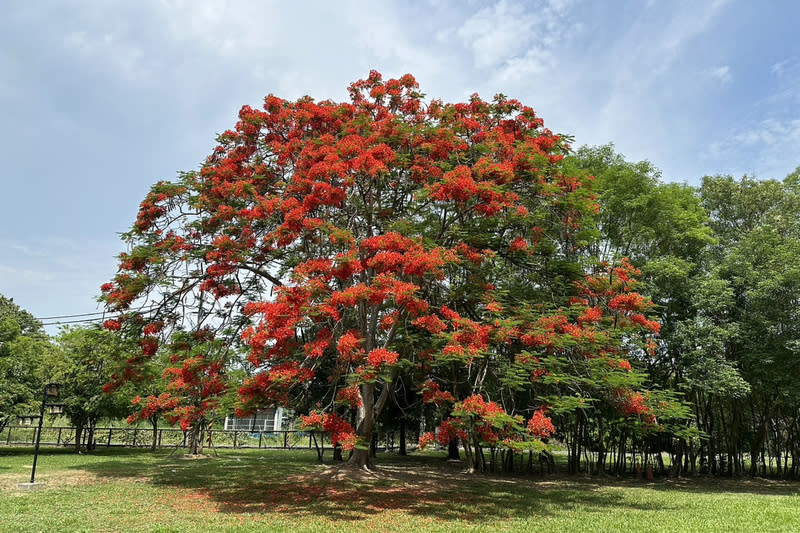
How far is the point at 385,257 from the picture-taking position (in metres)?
9.59

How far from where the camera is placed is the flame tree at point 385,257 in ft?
31.2

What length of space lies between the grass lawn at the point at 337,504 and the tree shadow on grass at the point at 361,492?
28 millimetres

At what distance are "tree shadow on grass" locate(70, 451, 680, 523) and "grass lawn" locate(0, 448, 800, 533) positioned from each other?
0.03 metres

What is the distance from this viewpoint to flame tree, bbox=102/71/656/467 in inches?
374

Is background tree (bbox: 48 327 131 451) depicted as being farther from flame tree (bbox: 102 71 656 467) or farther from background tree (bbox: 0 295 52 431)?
flame tree (bbox: 102 71 656 467)

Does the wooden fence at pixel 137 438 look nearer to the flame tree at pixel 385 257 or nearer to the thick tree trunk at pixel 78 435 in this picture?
the thick tree trunk at pixel 78 435

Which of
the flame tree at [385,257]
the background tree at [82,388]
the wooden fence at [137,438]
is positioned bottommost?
the wooden fence at [137,438]

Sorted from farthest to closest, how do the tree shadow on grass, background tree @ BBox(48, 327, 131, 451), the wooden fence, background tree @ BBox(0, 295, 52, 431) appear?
1. the wooden fence
2. background tree @ BBox(48, 327, 131, 451)
3. background tree @ BBox(0, 295, 52, 431)
4. the tree shadow on grass

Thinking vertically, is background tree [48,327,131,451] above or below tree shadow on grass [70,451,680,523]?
above

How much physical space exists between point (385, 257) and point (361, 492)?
5948mm

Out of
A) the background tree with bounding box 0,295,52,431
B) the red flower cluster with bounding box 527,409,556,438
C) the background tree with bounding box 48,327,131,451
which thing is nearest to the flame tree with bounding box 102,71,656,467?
the red flower cluster with bounding box 527,409,556,438

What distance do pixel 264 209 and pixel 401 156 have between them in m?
3.47

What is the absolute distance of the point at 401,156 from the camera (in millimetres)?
11570

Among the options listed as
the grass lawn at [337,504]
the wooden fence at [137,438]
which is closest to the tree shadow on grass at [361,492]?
the grass lawn at [337,504]
